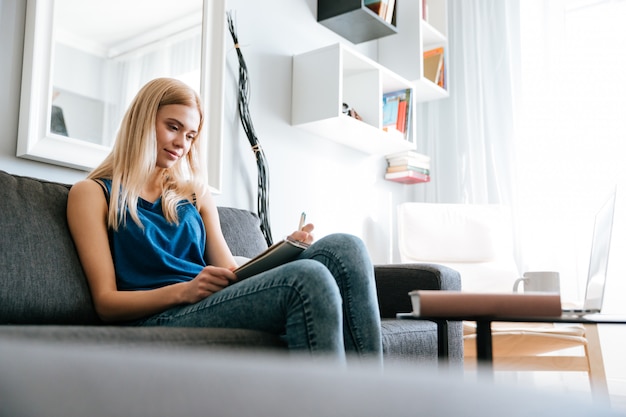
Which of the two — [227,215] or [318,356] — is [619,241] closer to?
[227,215]

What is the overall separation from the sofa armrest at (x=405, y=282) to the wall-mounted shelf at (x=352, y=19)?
4.22 ft

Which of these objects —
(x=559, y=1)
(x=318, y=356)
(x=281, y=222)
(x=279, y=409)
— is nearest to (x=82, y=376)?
(x=279, y=409)

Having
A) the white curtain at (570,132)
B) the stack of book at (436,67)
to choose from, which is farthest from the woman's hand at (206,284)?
the stack of book at (436,67)

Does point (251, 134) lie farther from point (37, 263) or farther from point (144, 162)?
point (37, 263)

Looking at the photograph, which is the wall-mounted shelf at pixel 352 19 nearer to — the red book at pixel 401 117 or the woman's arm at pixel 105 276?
the red book at pixel 401 117

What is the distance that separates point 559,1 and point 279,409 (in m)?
3.42

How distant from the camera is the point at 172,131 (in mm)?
1516

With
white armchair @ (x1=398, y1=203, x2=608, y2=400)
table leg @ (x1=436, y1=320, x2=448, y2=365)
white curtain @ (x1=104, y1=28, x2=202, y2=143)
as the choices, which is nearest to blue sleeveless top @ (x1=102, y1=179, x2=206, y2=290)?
white curtain @ (x1=104, y1=28, x2=202, y2=143)

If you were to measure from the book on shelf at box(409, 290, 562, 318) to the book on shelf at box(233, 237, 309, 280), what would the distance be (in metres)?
0.33

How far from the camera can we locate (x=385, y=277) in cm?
186

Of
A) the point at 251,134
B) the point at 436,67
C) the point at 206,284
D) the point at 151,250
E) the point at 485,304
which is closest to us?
the point at 485,304

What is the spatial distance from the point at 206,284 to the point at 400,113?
198cm

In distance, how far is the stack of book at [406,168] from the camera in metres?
3.10

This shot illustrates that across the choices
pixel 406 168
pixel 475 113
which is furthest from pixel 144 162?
pixel 475 113
